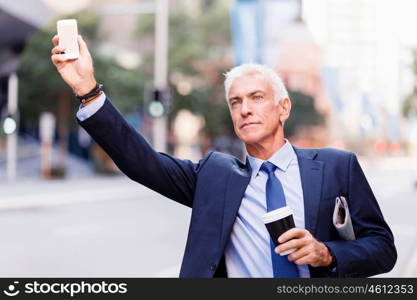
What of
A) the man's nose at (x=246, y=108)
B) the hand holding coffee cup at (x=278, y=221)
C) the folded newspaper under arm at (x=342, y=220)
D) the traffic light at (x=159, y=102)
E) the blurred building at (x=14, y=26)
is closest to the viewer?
the hand holding coffee cup at (x=278, y=221)

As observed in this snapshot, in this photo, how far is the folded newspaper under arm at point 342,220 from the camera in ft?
6.86

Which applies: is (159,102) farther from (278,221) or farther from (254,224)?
(278,221)

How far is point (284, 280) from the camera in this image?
2.13m

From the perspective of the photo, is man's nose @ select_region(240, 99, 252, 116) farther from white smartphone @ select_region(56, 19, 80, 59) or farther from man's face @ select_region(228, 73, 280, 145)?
white smartphone @ select_region(56, 19, 80, 59)

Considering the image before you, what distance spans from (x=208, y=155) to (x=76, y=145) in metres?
38.3

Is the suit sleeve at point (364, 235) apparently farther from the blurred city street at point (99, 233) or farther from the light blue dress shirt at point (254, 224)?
the blurred city street at point (99, 233)

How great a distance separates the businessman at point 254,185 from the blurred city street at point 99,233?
237 inches

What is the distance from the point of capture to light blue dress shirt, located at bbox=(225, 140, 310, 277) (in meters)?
2.15

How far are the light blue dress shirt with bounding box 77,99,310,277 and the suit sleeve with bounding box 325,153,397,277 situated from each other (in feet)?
0.50

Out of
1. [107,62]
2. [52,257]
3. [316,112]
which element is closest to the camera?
[52,257]

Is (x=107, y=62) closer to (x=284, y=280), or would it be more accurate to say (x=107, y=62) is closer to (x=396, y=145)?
(x=284, y=280)

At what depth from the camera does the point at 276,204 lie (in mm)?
2164

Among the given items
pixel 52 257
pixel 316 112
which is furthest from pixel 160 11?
pixel 316 112

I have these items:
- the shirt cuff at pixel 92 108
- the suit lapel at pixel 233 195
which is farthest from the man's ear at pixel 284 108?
the shirt cuff at pixel 92 108
